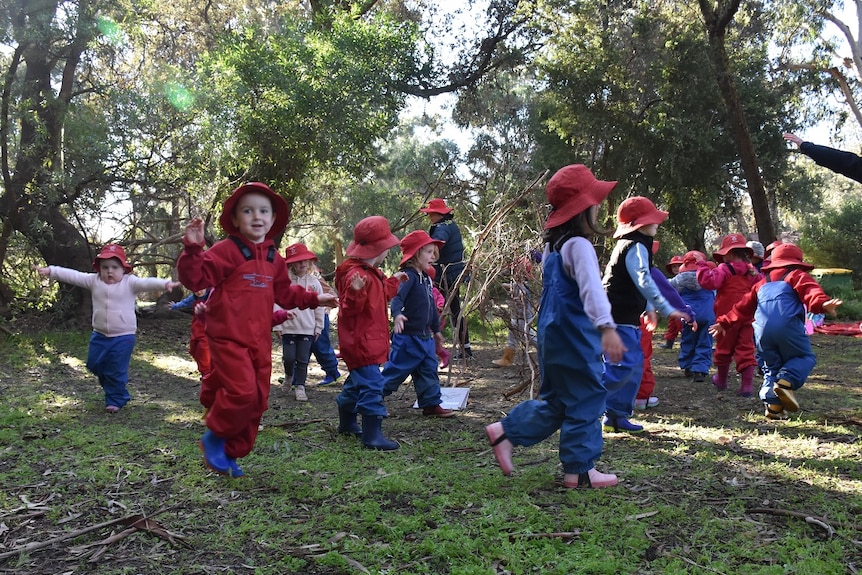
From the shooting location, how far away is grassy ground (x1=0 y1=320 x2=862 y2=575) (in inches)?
119

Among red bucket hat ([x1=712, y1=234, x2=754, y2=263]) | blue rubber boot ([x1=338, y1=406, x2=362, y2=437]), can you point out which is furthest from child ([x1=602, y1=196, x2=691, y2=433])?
red bucket hat ([x1=712, y1=234, x2=754, y2=263])

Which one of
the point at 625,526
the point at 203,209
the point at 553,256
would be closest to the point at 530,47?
the point at 203,209

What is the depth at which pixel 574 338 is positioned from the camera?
3.82 m

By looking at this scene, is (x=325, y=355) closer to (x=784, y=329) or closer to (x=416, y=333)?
(x=416, y=333)

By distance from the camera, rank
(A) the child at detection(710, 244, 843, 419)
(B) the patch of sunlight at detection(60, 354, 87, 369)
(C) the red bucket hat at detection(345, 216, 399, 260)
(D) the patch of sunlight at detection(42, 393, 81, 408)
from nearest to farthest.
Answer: (C) the red bucket hat at detection(345, 216, 399, 260), (A) the child at detection(710, 244, 843, 419), (D) the patch of sunlight at detection(42, 393, 81, 408), (B) the patch of sunlight at detection(60, 354, 87, 369)

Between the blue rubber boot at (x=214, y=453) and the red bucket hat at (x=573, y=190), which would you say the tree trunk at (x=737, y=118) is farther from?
the blue rubber boot at (x=214, y=453)

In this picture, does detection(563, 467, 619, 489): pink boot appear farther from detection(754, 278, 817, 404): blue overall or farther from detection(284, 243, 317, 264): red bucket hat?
detection(284, 243, 317, 264): red bucket hat

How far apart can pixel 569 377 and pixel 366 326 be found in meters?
1.69

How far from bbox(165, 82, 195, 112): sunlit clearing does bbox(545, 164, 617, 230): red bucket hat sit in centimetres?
807

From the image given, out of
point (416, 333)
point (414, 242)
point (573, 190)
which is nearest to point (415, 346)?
point (416, 333)

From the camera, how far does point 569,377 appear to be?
152 inches

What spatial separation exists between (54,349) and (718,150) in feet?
40.6

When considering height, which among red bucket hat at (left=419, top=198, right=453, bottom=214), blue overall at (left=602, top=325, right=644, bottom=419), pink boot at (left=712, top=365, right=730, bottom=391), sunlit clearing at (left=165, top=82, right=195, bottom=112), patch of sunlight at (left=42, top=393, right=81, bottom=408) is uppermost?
sunlit clearing at (left=165, top=82, right=195, bottom=112)

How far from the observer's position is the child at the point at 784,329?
221 inches
